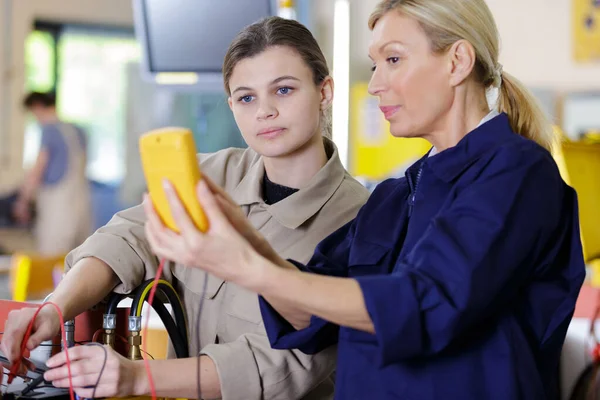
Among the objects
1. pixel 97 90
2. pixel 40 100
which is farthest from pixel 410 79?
pixel 97 90

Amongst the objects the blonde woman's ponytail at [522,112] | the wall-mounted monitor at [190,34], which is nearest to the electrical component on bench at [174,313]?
the blonde woman's ponytail at [522,112]

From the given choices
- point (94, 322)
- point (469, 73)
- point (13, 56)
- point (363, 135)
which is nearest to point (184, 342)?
point (94, 322)

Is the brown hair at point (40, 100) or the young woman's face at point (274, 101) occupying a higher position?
the young woman's face at point (274, 101)

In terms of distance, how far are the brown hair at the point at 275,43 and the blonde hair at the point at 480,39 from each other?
0.23m

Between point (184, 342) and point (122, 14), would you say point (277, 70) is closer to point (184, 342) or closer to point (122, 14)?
point (184, 342)

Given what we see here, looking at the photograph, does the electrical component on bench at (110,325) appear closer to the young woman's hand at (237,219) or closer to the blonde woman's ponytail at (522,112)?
the young woman's hand at (237,219)

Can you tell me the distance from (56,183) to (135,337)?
16.4 ft

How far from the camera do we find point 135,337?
1283 millimetres

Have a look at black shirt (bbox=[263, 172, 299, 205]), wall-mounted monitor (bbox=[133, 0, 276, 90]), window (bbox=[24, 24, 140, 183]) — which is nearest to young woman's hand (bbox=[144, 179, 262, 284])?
black shirt (bbox=[263, 172, 299, 205])

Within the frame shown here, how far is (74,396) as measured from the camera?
1.18 m

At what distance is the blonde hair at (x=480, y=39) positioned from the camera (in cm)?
110

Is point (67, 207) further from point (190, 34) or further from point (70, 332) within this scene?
point (70, 332)

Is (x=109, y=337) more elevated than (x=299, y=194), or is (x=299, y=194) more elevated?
(x=299, y=194)

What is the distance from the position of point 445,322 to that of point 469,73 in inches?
14.3
